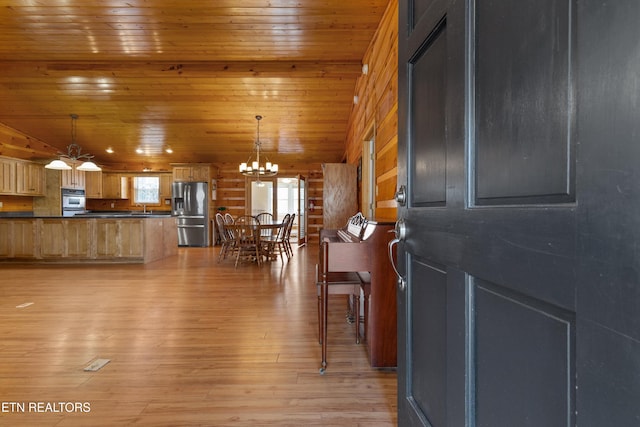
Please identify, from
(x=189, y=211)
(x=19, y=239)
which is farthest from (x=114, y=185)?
(x=19, y=239)

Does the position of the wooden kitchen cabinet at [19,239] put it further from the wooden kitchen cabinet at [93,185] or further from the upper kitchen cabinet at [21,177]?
the wooden kitchen cabinet at [93,185]

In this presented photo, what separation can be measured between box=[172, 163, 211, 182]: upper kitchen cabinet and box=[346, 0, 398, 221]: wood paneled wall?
5.89 meters

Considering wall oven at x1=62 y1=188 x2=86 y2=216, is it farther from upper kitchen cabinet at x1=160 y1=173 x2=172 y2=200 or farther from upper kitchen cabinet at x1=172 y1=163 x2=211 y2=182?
upper kitchen cabinet at x1=172 y1=163 x2=211 y2=182

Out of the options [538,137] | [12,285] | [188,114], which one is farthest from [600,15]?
[188,114]

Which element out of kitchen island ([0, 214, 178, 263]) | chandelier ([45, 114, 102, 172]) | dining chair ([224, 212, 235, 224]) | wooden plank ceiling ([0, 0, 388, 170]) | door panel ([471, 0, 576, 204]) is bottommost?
kitchen island ([0, 214, 178, 263])

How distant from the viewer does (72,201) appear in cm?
903

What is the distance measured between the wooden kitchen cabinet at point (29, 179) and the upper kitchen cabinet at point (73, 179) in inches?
17.0

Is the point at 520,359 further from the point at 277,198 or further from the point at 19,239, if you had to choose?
the point at 277,198

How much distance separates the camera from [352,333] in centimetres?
288

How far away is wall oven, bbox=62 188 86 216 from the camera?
877cm

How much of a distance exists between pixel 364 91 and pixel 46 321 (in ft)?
15.7

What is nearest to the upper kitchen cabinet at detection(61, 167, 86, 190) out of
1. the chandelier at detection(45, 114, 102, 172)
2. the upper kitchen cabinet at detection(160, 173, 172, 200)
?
the chandelier at detection(45, 114, 102, 172)

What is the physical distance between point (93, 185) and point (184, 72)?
19.2ft

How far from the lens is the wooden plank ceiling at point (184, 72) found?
172 inches
